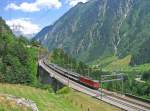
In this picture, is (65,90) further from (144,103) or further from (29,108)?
(29,108)

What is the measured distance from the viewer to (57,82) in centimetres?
15600

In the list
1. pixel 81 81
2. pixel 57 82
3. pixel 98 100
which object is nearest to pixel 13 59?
pixel 57 82

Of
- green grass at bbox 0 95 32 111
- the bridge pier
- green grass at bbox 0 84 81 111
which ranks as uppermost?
green grass at bbox 0 95 32 111

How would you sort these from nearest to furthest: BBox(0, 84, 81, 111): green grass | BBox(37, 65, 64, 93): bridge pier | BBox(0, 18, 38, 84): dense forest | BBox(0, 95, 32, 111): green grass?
1. BBox(0, 95, 32, 111): green grass
2. BBox(0, 84, 81, 111): green grass
3. BBox(0, 18, 38, 84): dense forest
4. BBox(37, 65, 64, 93): bridge pier

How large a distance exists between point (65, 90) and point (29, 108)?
8387cm

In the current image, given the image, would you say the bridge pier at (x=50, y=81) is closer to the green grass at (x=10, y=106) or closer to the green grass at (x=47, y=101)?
the green grass at (x=47, y=101)

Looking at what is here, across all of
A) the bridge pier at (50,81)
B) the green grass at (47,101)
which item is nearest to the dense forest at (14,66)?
the bridge pier at (50,81)

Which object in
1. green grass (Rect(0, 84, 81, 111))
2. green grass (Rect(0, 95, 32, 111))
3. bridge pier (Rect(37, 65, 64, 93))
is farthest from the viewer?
bridge pier (Rect(37, 65, 64, 93))

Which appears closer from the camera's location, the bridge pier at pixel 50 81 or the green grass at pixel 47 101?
the green grass at pixel 47 101

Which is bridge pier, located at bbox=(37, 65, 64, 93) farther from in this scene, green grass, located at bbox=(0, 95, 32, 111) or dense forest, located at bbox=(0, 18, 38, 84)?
green grass, located at bbox=(0, 95, 32, 111)

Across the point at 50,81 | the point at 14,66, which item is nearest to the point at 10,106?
the point at 14,66

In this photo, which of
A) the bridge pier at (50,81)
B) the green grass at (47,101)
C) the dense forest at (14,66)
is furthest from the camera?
the bridge pier at (50,81)

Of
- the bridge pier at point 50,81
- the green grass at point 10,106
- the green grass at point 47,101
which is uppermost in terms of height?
the green grass at point 10,106

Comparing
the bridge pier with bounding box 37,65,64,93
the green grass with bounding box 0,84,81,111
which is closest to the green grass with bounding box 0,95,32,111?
the green grass with bounding box 0,84,81,111
